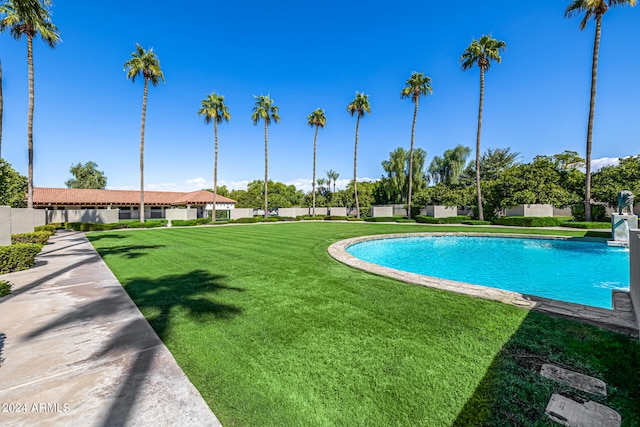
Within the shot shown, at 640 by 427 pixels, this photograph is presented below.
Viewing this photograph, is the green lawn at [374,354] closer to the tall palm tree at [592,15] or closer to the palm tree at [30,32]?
the palm tree at [30,32]

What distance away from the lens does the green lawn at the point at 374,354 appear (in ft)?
6.32

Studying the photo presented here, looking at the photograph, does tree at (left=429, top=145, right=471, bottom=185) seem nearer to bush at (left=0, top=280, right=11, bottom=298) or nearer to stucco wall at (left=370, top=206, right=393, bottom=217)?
stucco wall at (left=370, top=206, right=393, bottom=217)

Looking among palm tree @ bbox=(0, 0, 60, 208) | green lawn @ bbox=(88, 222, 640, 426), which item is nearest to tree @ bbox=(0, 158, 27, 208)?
palm tree @ bbox=(0, 0, 60, 208)

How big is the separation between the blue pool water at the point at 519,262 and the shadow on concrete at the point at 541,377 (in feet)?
12.9

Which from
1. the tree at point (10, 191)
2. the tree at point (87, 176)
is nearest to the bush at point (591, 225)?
the tree at point (10, 191)

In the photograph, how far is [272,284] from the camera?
5.40m

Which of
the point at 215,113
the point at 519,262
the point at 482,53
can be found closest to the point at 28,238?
the point at 519,262

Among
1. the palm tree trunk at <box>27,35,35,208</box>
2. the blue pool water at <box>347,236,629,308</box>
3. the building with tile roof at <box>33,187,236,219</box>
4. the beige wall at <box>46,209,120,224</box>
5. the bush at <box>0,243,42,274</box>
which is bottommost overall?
the blue pool water at <box>347,236,629,308</box>

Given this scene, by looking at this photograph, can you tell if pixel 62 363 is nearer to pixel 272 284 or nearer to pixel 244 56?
pixel 272 284

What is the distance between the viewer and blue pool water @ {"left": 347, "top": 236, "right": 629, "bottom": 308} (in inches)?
263

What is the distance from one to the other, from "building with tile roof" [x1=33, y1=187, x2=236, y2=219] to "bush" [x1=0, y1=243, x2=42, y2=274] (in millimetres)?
28119

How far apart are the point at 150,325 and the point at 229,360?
64.1 inches

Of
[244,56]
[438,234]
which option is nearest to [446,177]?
[438,234]

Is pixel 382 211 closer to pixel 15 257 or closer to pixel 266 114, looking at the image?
pixel 266 114
